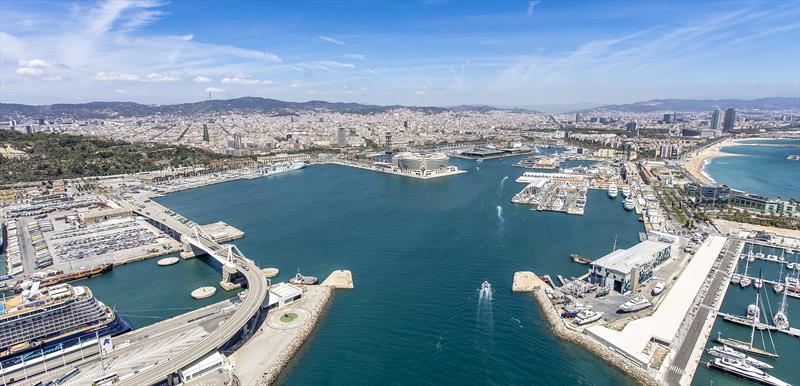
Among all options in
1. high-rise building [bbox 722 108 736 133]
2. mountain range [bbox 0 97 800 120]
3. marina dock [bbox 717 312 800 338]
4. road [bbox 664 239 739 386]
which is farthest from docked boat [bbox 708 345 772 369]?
mountain range [bbox 0 97 800 120]

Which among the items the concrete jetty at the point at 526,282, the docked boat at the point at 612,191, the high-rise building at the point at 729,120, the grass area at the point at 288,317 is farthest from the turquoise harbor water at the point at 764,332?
the high-rise building at the point at 729,120

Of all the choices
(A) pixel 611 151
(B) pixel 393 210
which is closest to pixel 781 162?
(A) pixel 611 151

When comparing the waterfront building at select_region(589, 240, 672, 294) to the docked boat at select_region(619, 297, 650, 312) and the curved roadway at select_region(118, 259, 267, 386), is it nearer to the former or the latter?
the docked boat at select_region(619, 297, 650, 312)

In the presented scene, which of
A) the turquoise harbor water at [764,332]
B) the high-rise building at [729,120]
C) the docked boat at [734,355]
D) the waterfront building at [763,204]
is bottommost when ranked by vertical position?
the turquoise harbor water at [764,332]

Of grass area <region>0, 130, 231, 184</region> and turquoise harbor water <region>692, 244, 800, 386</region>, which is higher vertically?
grass area <region>0, 130, 231, 184</region>

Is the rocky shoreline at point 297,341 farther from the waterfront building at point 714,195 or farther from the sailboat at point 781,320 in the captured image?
the waterfront building at point 714,195

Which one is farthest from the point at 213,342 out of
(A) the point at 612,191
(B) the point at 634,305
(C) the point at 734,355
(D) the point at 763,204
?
(D) the point at 763,204

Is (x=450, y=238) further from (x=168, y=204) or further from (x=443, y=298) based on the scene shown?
(x=168, y=204)
